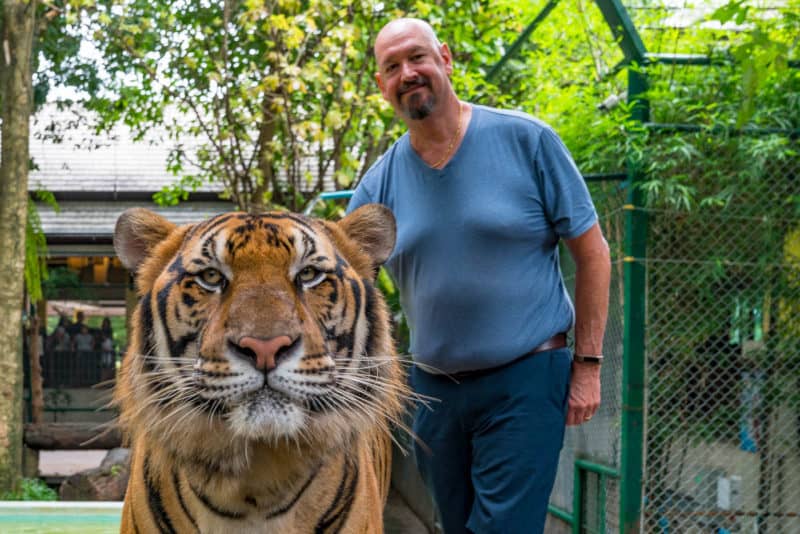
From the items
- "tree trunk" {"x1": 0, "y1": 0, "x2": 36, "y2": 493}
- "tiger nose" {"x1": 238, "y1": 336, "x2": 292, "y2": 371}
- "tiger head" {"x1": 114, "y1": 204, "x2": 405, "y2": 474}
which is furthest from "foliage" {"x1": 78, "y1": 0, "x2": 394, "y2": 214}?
"tiger nose" {"x1": 238, "y1": 336, "x2": 292, "y2": 371}

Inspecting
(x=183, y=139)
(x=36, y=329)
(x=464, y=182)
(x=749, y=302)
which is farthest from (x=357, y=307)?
(x=183, y=139)

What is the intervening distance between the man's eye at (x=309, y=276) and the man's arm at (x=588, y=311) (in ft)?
3.33

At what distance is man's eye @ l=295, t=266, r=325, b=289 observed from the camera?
7.44ft

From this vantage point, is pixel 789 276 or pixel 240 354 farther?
pixel 789 276

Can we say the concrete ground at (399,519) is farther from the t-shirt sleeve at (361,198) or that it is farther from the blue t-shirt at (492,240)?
the blue t-shirt at (492,240)

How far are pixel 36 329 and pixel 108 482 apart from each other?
4869mm

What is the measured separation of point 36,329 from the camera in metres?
13.1

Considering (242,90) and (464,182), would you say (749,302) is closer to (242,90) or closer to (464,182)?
(464,182)

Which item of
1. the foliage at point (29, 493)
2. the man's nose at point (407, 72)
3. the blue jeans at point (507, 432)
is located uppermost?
the man's nose at point (407, 72)

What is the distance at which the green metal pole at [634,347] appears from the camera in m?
5.04

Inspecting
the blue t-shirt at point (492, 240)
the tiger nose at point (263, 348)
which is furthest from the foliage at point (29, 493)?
the tiger nose at point (263, 348)

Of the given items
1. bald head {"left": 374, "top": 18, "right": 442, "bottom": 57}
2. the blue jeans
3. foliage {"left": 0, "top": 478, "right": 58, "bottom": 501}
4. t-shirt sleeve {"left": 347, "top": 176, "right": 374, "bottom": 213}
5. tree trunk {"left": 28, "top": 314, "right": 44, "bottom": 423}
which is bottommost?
foliage {"left": 0, "top": 478, "right": 58, "bottom": 501}

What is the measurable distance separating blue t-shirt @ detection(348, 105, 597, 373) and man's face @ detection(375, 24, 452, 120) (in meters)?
0.17

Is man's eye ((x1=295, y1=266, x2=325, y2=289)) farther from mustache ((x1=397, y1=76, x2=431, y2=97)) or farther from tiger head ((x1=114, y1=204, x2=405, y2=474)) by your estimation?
mustache ((x1=397, y1=76, x2=431, y2=97))
